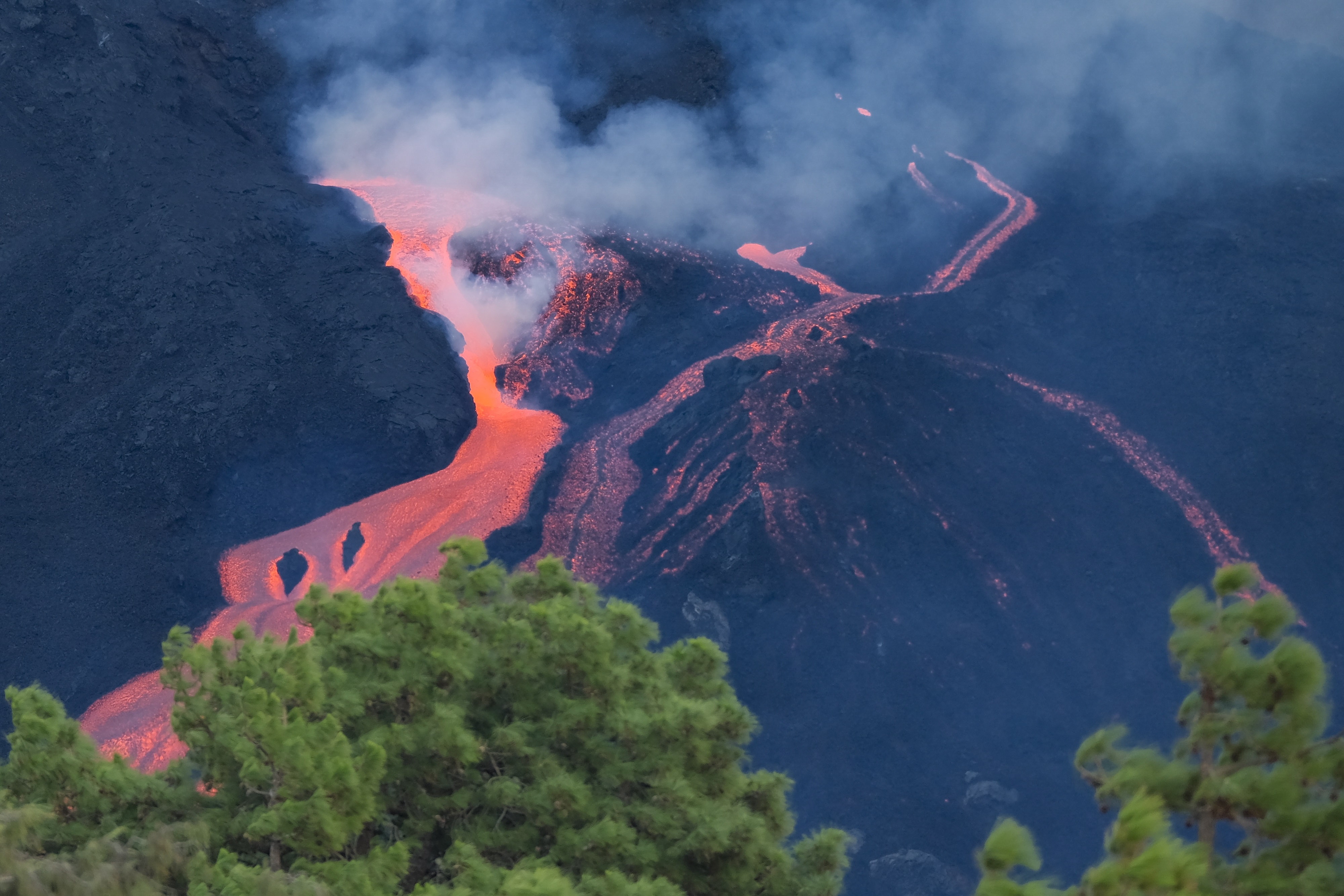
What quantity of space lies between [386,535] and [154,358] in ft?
23.5

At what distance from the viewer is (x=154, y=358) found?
70.2 feet

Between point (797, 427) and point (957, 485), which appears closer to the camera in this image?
point (957, 485)

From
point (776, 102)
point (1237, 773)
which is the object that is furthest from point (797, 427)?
point (776, 102)

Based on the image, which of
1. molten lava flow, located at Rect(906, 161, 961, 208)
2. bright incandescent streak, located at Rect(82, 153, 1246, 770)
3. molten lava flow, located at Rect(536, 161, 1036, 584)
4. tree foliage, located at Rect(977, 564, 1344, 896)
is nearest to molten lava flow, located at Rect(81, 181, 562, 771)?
bright incandescent streak, located at Rect(82, 153, 1246, 770)

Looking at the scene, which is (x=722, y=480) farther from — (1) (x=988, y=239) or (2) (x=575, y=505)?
(1) (x=988, y=239)

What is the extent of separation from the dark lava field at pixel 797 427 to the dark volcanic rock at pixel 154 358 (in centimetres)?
8

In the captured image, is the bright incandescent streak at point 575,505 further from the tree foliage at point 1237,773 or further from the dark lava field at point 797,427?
the tree foliage at point 1237,773

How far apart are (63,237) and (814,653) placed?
66.4 feet

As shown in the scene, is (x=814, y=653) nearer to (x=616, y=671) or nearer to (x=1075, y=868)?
(x=1075, y=868)

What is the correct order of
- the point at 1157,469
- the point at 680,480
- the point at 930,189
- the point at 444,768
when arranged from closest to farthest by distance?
1. the point at 444,768
2. the point at 1157,469
3. the point at 680,480
4. the point at 930,189

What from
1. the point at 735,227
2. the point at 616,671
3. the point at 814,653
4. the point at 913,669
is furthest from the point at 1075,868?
the point at 735,227

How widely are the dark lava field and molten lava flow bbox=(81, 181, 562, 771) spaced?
404 millimetres

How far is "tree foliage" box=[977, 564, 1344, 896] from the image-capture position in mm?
4641

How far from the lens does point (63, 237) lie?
2369 centimetres
